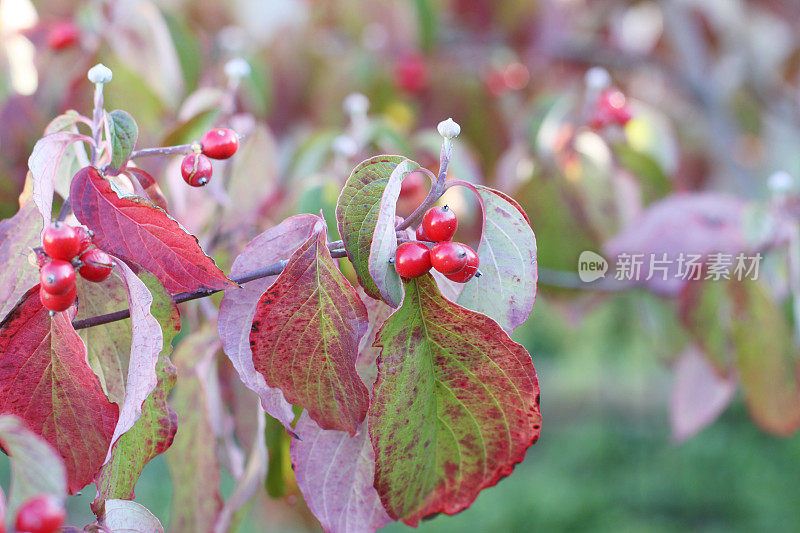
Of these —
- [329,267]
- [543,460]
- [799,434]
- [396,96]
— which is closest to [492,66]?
[396,96]

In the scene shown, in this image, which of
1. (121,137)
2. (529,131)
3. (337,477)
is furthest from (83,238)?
(529,131)

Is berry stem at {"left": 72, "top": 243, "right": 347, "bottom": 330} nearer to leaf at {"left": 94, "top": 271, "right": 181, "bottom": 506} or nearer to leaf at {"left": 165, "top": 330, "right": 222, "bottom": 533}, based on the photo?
leaf at {"left": 94, "top": 271, "right": 181, "bottom": 506}

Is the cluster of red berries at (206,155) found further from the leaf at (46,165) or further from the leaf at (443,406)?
the leaf at (443,406)

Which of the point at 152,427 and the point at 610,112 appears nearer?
the point at 152,427

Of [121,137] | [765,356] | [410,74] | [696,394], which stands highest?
[121,137]

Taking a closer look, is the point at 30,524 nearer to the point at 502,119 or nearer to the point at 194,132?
the point at 194,132

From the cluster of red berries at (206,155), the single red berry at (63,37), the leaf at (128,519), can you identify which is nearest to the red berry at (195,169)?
the cluster of red berries at (206,155)

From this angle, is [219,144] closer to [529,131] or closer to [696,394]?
[529,131]

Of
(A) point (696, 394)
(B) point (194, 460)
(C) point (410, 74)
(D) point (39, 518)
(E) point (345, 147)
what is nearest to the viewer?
(D) point (39, 518)
